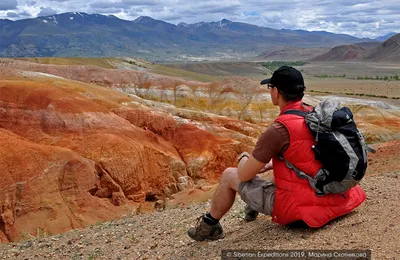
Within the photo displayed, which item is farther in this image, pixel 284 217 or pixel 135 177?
pixel 135 177

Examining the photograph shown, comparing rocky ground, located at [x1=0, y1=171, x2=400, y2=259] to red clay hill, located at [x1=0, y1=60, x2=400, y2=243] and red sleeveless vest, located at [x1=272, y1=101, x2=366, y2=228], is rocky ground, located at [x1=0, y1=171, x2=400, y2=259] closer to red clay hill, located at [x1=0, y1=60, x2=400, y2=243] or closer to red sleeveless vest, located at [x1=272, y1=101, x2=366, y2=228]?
red sleeveless vest, located at [x1=272, y1=101, x2=366, y2=228]

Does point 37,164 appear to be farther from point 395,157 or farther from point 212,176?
point 395,157

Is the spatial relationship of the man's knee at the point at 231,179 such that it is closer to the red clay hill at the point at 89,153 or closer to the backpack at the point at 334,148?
the backpack at the point at 334,148

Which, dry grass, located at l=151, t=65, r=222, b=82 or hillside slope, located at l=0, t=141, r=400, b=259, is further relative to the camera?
dry grass, located at l=151, t=65, r=222, b=82

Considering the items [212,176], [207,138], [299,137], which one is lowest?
[212,176]

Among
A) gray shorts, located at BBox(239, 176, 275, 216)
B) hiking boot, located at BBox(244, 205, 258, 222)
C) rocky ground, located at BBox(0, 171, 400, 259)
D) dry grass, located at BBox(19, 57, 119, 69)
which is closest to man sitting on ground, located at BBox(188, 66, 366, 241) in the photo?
gray shorts, located at BBox(239, 176, 275, 216)

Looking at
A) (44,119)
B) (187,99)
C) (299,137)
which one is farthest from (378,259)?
(187,99)

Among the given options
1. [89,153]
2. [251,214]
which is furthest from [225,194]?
[89,153]

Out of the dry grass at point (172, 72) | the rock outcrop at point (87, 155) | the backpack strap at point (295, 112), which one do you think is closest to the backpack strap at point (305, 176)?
the backpack strap at point (295, 112)

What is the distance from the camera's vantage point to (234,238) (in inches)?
264

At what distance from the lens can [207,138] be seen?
36.0 metres

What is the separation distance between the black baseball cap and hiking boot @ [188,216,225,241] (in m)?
2.33

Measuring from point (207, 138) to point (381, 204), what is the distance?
2919cm

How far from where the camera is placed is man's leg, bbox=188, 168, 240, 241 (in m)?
6.35
